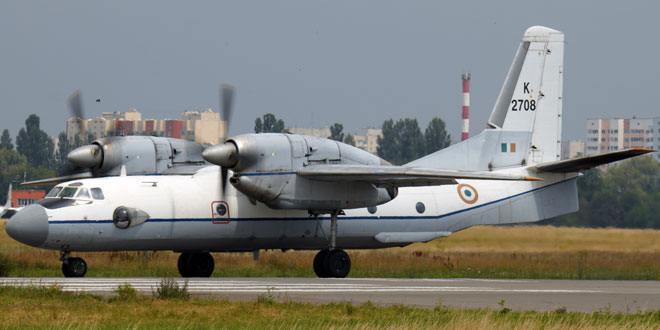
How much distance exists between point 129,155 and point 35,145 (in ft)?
309

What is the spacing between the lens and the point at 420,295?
18.1 metres

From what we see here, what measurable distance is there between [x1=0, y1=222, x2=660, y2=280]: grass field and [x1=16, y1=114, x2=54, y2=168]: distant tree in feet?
258

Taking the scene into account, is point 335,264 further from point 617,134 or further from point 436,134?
point 617,134

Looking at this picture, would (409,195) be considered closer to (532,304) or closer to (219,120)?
(219,120)

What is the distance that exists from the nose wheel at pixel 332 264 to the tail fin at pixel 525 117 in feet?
14.6

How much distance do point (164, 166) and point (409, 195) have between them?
6396mm

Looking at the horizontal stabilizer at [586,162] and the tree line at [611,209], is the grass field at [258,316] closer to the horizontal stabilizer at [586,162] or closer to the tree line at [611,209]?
the horizontal stabilizer at [586,162]

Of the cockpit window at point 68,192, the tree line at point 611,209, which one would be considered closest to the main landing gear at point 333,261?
the cockpit window at point 68,192

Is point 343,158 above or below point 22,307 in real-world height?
above

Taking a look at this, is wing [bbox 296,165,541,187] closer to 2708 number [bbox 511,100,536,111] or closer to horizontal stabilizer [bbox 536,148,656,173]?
horizontal stabilizer [bbox 536,148,656,173]

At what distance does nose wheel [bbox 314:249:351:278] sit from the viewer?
25.3m

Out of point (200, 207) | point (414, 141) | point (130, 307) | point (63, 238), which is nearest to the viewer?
point (130, 307)

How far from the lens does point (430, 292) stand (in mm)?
18969

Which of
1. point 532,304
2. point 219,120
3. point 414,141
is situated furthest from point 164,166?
point 414,141
